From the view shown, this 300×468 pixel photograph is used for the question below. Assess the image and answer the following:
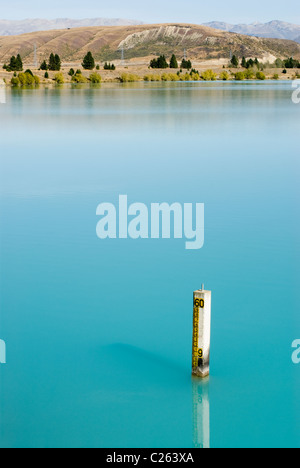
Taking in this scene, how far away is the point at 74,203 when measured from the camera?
33.4 ft

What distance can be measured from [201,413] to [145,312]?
1.73m

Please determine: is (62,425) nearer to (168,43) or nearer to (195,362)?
(195,362)

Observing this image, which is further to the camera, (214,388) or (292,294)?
(292,294)

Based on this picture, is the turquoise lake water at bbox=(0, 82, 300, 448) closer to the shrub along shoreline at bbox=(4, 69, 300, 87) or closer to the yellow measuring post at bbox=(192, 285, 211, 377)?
the yellow measuring post at bbox=(192, 285, 211, 377)

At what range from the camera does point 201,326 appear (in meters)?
4.24

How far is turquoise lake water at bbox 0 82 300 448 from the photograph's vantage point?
430 centimetres

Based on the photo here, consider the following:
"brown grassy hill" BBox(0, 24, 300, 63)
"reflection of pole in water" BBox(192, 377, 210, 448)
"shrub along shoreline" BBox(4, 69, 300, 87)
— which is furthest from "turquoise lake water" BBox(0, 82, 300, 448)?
"brown grassy hill" BBox(0, 24, 300, 63)

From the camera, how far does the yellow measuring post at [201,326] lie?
4.18m

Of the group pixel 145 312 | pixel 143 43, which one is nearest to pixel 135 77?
pixel 145 312

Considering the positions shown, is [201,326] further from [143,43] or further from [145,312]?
[143,43]

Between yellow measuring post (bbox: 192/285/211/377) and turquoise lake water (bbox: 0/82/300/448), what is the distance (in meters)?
0.27

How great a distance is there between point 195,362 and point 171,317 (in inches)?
51.8

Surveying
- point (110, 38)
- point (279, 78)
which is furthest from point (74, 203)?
point (110, 38)
